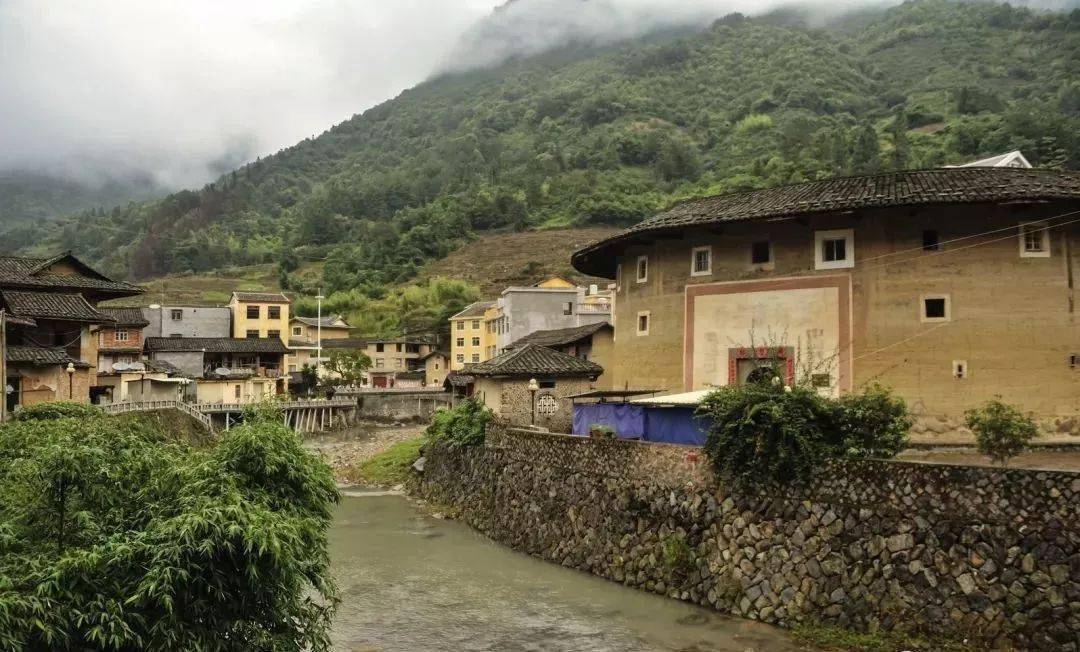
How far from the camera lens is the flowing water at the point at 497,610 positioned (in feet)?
49.9

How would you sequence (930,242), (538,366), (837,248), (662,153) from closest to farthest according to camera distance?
(930,242)
(837,248)
(538,366)
(662,153)

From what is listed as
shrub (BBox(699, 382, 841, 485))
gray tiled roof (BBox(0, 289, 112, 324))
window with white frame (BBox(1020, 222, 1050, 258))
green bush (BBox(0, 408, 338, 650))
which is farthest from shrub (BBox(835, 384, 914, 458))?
gray tiled roof (BBox(0, 289, 112, 324))

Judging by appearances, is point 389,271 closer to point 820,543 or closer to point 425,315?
point 425,315

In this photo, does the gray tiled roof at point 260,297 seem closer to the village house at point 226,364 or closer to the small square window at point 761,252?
the village house at point 226,364

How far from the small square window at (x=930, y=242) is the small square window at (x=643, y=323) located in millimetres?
9010

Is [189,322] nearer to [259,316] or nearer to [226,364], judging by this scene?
[259,316]

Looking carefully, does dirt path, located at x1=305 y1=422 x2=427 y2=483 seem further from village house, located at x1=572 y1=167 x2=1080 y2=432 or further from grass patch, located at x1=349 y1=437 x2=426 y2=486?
village house, located at x1=572 y1=167 x2=1080 y2=432

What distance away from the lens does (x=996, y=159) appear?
33.7 meters

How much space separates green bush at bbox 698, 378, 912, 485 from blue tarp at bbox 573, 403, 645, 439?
500 centimetres

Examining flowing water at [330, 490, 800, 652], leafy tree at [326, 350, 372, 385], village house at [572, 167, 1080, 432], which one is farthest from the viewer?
leafy tree at [326, 350, 372, 385]

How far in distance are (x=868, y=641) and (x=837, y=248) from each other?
42.1ft

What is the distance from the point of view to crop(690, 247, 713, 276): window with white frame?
86.7 ft

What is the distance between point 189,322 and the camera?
7750 cm

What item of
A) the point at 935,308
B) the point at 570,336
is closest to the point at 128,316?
the point at 570,336
